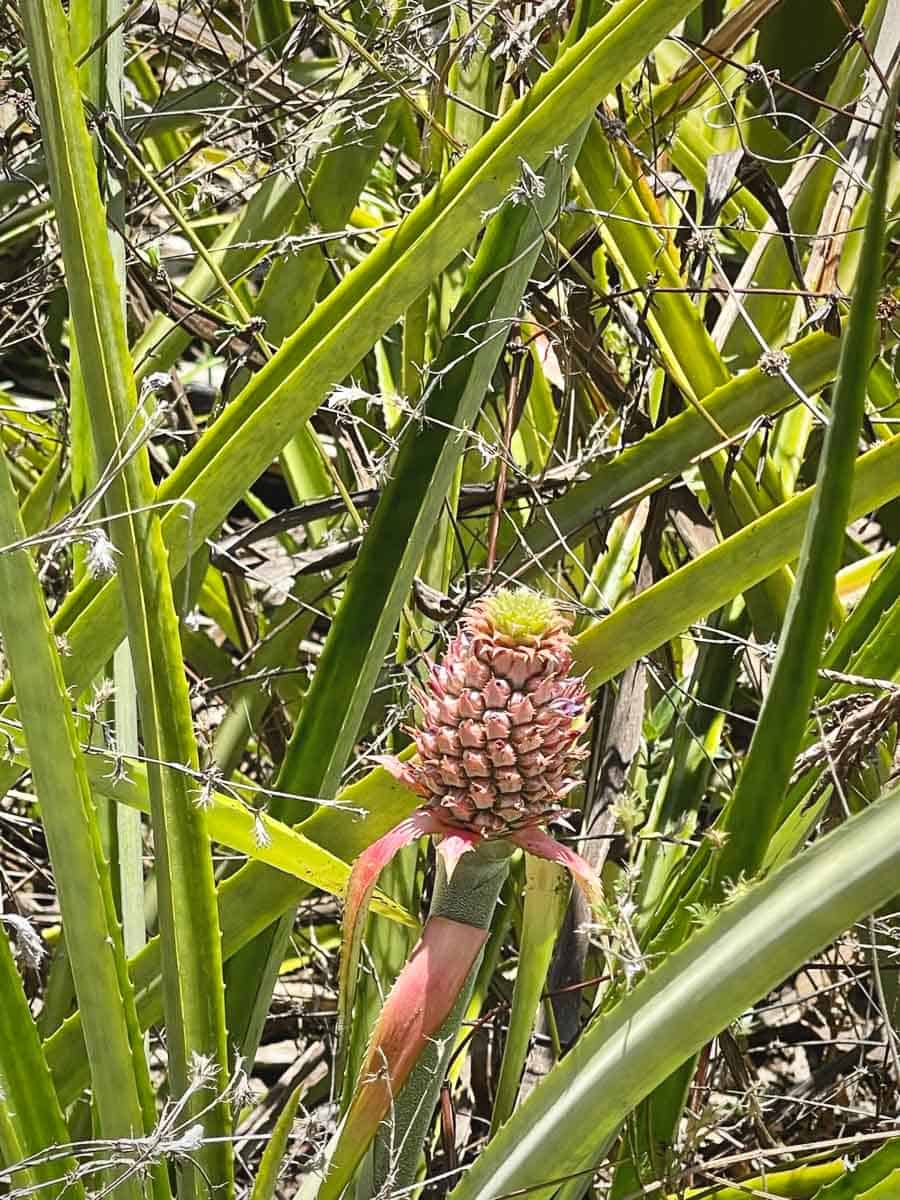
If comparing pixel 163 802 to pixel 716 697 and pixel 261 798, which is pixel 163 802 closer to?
pixel 261 798

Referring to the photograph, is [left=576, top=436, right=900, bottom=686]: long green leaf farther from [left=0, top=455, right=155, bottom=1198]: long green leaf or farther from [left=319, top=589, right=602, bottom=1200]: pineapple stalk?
[left=0, top=455, right=155, bottom=1198]: long green leaf

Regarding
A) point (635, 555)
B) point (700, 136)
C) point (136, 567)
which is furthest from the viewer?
point (700, 136)

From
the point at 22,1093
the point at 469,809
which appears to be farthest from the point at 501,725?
the point at 22,1093

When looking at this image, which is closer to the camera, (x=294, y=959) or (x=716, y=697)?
(x=716, y=697)

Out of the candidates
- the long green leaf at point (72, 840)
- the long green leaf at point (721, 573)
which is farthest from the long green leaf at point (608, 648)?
the long green leaf at point (72, 840)

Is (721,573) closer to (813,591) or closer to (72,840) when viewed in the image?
(813,591)

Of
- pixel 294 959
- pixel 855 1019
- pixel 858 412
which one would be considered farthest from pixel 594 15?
pixel 294 959

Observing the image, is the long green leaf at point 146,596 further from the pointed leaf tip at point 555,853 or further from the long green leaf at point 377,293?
the pointed leaf tip at point 555,853

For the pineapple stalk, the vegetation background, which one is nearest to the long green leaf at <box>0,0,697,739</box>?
the vegetation background
